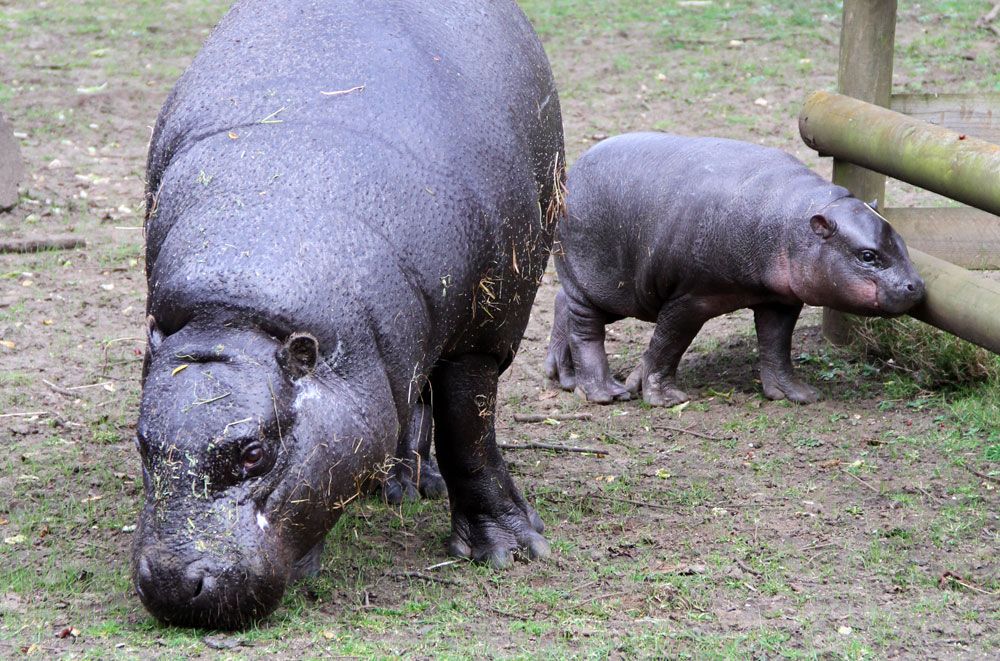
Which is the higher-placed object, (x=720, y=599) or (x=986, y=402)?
(x=720, y=599)

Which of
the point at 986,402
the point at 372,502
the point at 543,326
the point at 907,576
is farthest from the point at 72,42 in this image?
the point at 907,576

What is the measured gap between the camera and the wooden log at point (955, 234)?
646cm

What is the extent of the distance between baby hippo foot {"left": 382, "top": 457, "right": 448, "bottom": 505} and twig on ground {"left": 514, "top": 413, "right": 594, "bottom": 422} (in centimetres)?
94

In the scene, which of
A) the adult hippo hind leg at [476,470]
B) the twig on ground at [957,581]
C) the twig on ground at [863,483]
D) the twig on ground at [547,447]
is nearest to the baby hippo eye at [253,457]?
the adult hippo hind leg at [476,470]

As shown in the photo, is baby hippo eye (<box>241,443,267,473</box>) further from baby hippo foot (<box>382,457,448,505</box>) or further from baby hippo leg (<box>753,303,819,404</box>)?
baby hippo leg (<box>753,303,819,404</box>)

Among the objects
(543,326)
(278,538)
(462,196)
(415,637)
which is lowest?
(543,326)

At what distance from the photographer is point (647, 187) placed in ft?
21.6

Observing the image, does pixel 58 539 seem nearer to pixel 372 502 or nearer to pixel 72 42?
pixel 372 502

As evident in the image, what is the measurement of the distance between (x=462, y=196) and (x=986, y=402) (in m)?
3.22

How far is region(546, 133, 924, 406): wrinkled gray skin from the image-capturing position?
241 inches

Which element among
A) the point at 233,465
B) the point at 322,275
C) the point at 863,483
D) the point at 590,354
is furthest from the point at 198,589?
the point at 590,354

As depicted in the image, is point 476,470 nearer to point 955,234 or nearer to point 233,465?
point 233,465

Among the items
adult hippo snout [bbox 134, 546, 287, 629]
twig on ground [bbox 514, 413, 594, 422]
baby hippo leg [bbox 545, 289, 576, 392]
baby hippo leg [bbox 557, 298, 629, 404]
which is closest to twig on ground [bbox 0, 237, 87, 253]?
baby hippo leg [bbox 545, 289, 576, 392]

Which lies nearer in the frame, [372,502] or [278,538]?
[278,538]
